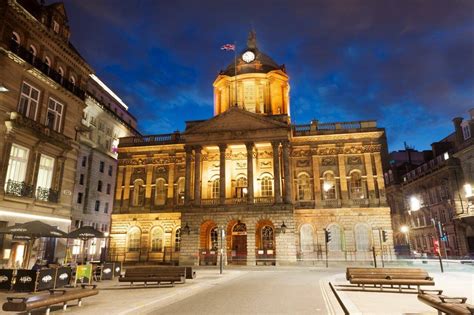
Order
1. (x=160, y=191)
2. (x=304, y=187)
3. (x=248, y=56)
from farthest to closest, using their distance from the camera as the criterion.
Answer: (x=248, y=56)
(x=160, y=191)
(x=304, y=187)

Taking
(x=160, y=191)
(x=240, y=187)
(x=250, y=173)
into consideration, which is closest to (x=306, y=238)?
(x=240, y=187)

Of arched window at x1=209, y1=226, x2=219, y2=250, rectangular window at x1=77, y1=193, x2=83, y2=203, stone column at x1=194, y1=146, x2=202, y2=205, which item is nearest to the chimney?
stone column at x1=194, y1=146, x2=202, y2=205

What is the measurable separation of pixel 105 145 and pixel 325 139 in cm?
3018

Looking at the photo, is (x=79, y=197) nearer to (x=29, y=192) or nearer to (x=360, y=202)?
(x=29, y=192)

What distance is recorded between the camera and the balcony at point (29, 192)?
2059cm

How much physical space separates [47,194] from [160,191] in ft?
62.5

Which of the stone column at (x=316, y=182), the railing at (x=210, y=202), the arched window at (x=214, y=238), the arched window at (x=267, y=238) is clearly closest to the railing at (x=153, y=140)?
the railing at (x=210, y=202)

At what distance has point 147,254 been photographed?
39.4 meters

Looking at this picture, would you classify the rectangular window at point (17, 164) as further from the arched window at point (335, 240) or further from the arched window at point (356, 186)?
the arched window at point (356, 186)

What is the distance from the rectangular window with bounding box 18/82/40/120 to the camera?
73.2 feet

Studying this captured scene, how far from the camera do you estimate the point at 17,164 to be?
2158 cm

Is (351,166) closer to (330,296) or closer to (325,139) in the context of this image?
(325,139)

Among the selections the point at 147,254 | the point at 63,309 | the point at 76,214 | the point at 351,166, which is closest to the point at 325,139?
the point at 351,166

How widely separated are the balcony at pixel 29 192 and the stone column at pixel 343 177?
2836cm
